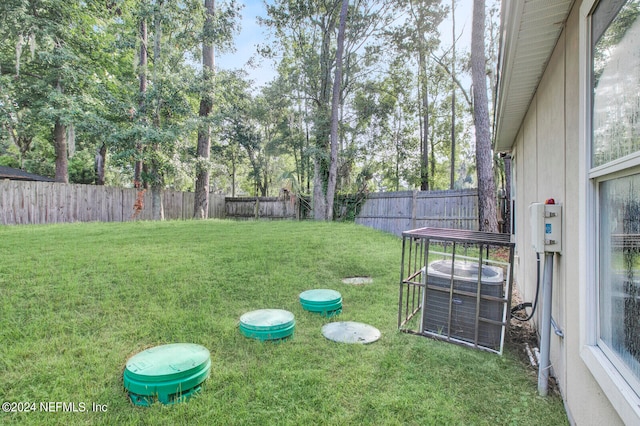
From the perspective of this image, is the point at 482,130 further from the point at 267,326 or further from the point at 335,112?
the point at 267,326

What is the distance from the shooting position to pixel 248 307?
331cm

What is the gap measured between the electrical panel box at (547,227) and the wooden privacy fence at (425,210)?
19.9 ft

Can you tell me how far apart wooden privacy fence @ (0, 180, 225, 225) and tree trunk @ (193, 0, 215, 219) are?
4.82 feet

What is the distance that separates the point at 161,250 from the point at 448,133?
15.2 m

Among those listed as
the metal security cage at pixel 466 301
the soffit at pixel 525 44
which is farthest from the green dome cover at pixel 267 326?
the soffit at pixel 525 44

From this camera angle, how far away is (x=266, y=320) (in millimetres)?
2688

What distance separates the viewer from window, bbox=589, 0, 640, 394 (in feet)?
3.54

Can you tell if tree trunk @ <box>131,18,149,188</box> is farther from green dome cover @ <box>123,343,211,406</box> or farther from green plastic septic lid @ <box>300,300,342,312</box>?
green dome cover @ <box>123,343,211,406</box>

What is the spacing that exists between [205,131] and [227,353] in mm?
9851

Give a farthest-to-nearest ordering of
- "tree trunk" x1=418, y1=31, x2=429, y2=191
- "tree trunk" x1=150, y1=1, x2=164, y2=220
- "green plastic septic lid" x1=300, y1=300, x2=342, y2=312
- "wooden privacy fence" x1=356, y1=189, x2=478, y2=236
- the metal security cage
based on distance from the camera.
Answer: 1. "tree trunk" x1=418, y1=31, x2=429, y2=191
2. "tree trunk" x1=150, y1=1, x2=164, y2=220
3. "wooden privacy fence" x1=356, y1=189, x2=478, y2=236
4. "green plastic septic lid" x1=300, y1=300, x2=342, y2=312
5. the metal security cage

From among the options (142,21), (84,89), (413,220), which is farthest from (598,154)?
(84,89)

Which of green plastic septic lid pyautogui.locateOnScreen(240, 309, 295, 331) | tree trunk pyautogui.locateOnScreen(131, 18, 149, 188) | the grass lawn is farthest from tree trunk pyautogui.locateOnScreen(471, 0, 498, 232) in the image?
tree trunk pyautogui.locateOnScreen(131, 18, 149, 188)

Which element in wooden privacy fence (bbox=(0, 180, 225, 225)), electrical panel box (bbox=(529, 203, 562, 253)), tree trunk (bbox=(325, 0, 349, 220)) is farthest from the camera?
tree trunk (bbox=(325, 0, 349, 220))

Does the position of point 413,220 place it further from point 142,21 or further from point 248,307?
point 142,21
